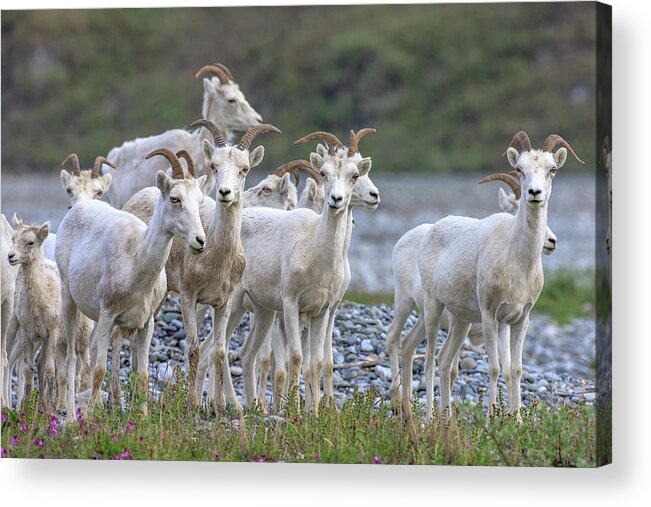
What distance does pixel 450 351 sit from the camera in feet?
35.5

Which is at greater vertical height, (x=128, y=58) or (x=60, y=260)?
(x=128, y=58)

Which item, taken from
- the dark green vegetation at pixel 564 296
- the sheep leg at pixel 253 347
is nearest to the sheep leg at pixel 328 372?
the sheep leg at pixel 253 347

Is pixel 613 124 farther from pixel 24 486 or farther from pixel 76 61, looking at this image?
pixel 76 61

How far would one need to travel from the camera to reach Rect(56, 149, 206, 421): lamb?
365 inches

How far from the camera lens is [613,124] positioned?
353 inches

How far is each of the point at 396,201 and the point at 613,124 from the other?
66.0 feet

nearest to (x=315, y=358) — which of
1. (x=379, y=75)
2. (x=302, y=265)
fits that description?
(x=302, y=265)

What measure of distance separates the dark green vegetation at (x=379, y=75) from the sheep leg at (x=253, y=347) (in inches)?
449

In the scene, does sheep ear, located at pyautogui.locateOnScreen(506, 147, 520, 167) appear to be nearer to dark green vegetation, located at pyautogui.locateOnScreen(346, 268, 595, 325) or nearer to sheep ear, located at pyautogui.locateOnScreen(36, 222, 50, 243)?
sheep ear, located at pyautogui.locateOnScreen(36, 222, 50, 243)

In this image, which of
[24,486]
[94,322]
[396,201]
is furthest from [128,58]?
[24,486]

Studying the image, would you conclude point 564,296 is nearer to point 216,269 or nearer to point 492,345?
point 492,345

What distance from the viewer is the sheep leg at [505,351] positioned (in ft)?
32.6

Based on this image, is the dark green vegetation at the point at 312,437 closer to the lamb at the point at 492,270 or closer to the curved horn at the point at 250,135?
the lamb at the point at 492,270

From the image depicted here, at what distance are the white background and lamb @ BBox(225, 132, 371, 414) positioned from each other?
2.42 feet
